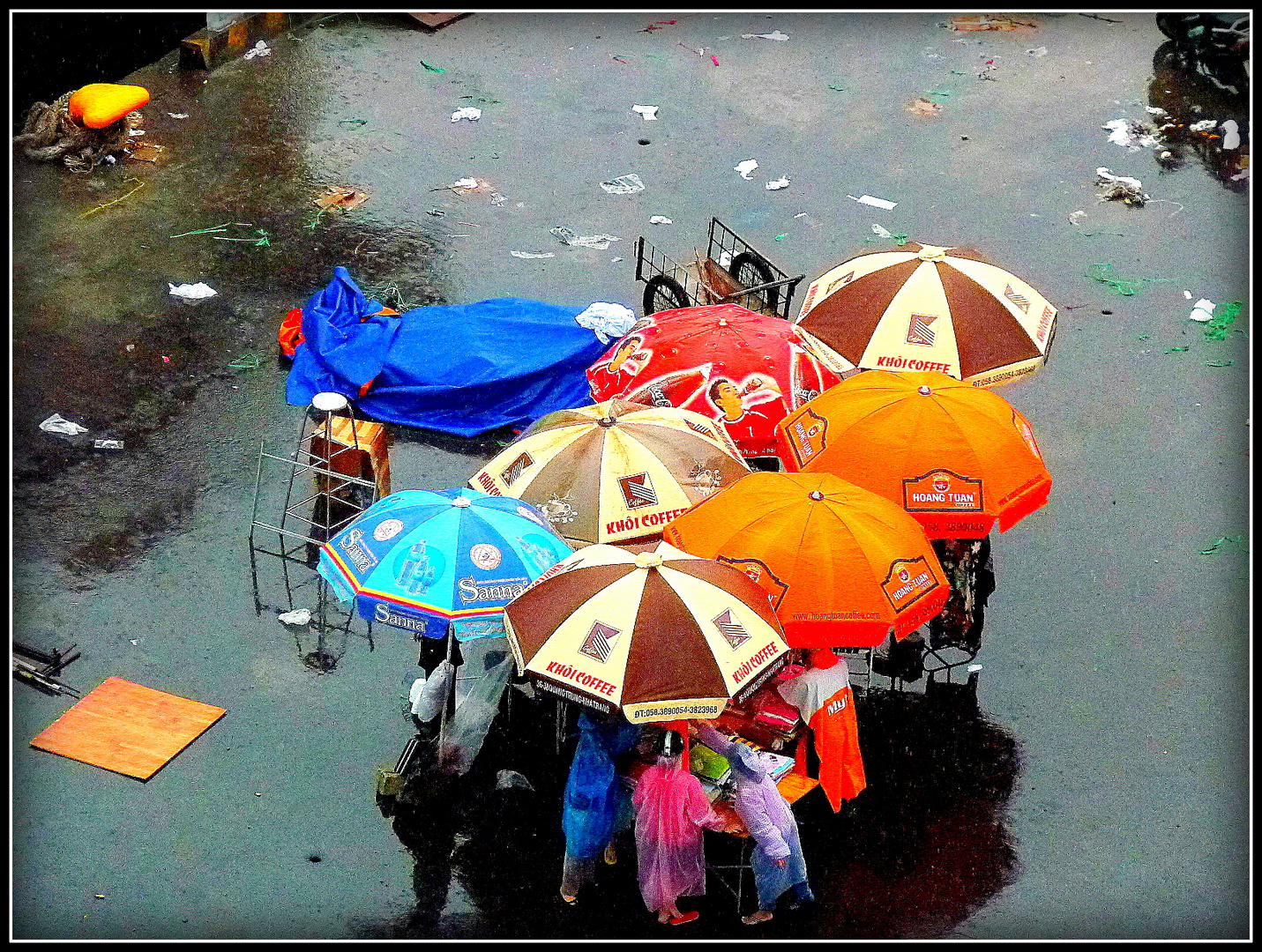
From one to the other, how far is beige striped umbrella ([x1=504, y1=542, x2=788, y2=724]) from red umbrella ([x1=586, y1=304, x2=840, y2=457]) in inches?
97.7

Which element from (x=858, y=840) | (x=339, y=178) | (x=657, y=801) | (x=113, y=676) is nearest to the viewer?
(x=657, y=801)

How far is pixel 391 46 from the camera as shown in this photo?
18.2 metres

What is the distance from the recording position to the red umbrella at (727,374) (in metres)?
9.78

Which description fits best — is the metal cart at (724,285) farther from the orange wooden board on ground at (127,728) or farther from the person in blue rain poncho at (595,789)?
the orange wooden board on ground at (127,728)

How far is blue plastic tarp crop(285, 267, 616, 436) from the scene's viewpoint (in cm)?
1181

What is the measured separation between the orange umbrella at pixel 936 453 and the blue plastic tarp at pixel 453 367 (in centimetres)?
338

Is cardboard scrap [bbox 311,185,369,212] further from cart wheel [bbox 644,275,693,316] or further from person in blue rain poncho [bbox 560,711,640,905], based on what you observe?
person in blue rain poncho [bbox 560,711,640,905]

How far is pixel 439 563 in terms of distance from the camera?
7684 millimetres

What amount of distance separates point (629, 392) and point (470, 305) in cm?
312

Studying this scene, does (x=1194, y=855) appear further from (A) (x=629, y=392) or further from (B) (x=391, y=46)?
(B) (x=391, y=46)

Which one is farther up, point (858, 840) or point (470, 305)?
point (470, 305)

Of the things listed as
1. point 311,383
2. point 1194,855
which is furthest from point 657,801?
point 311,383

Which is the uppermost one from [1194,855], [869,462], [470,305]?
[869,462]

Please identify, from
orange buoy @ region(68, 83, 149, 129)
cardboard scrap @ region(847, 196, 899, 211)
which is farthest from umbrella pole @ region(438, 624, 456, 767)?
orange buoy @ region(68, 83, 149, 129)
